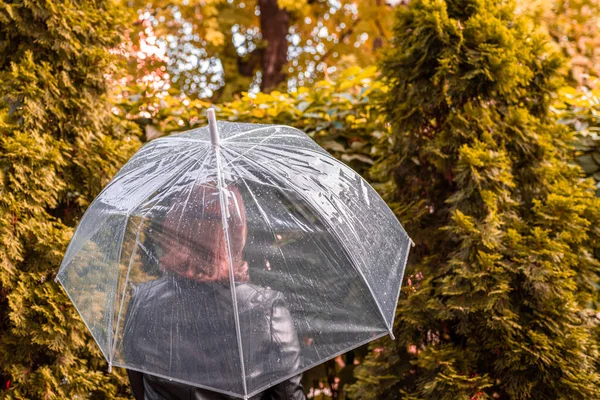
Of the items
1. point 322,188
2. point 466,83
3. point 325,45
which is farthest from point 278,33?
point 322,188

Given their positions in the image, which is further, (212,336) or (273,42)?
(273,42)

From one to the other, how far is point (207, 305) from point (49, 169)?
202 centimetres

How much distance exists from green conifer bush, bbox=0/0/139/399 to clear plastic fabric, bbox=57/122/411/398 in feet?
4.22

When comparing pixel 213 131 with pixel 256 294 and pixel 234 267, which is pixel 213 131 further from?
pixel 256 294

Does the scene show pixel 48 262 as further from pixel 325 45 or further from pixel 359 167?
pixel 325 45

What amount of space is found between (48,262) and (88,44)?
1430mm

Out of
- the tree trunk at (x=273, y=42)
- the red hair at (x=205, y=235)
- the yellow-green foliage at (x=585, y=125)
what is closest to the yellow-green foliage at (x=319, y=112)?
the yellow-green foliage at (x=585, y=125)

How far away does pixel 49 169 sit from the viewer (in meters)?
3.75

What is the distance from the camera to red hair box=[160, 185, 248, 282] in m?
2.18

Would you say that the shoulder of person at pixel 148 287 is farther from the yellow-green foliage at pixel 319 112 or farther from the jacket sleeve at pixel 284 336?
the yellow-green foliage at pixel 319 112

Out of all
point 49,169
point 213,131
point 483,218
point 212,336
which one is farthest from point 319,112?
point 212,336

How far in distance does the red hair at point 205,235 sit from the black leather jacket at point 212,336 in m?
0.05

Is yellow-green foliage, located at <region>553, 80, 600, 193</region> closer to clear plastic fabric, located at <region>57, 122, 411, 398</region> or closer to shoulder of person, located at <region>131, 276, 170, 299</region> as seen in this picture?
clear plastic fabric, located at <region>57, 122, 411, 398</region>

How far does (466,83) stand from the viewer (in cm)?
367
